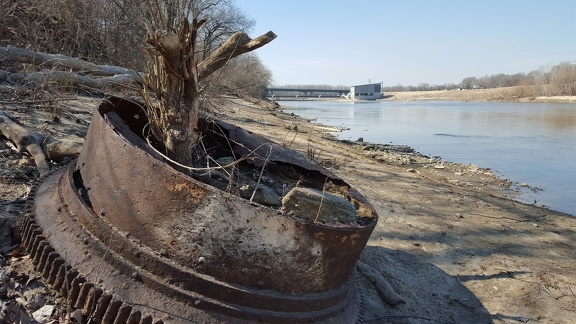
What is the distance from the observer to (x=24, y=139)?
169 inches

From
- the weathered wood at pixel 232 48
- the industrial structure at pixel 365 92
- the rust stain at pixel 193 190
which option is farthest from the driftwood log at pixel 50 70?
the industrial structure at pixel 365 92

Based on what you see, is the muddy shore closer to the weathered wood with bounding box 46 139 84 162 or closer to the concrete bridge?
the weathered wood with bounding box 46 139 84 162

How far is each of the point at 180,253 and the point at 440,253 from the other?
3.88 m

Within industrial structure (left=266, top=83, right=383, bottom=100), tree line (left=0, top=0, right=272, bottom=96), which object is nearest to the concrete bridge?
industrial structure (left=266, top=83, right=383, bottom=100)

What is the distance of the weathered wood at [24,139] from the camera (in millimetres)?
4091

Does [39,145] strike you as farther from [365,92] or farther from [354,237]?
[365,92]

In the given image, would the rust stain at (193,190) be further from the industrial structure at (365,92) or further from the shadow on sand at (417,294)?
the industrial structure at (365,92)

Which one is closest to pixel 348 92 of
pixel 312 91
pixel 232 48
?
pixel 312 91

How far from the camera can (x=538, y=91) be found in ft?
221

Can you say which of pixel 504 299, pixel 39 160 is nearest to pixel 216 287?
pixel 39 160

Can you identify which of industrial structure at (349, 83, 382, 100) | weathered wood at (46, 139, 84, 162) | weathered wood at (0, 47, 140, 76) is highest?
weathered wood at (0, 47, 140, 76)

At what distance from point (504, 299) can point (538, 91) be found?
240 feet

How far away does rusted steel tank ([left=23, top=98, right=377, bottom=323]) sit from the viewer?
2.12 metres

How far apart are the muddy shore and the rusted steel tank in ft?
0.87
